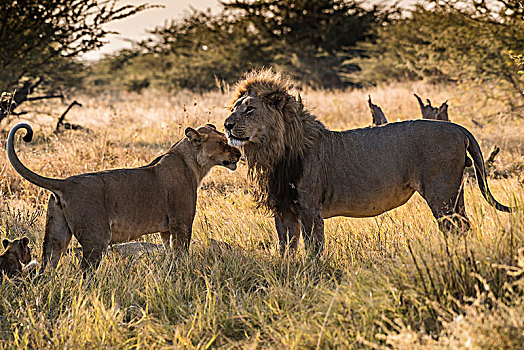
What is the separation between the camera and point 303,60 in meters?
27.8

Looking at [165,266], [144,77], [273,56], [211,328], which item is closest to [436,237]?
[211,328]

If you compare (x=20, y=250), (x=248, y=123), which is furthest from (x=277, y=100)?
(x=20, y=250)

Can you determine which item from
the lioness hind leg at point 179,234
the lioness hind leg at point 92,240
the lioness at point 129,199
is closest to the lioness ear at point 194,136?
the lioness at point 129,199

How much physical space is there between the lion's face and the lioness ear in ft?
1.77

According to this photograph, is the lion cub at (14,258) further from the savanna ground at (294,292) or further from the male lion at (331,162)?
the male lion at (331,162)

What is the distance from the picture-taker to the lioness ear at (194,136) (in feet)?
17.3

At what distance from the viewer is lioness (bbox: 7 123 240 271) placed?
452 centimetres

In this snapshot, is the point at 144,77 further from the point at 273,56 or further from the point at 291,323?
the point at 291,323

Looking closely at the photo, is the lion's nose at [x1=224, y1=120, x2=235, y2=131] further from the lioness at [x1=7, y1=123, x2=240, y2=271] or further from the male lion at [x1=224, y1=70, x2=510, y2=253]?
the lioness at [x1=7, y1=123, x2=240, y2=271]

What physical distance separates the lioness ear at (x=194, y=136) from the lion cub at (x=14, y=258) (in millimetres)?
1578

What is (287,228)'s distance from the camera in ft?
16.6

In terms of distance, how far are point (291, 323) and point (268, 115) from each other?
6.54 feet

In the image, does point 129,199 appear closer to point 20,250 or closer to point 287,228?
point 20,250

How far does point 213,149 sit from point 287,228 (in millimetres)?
979
